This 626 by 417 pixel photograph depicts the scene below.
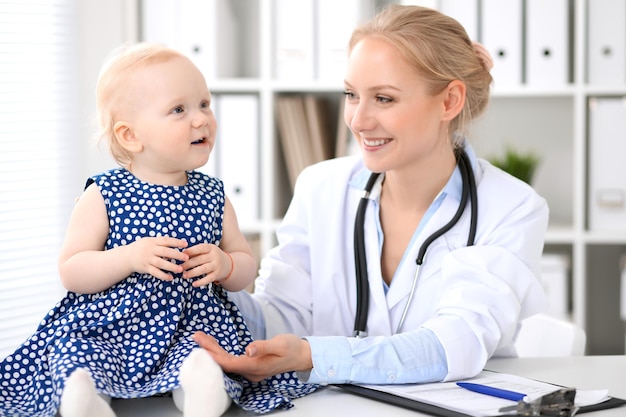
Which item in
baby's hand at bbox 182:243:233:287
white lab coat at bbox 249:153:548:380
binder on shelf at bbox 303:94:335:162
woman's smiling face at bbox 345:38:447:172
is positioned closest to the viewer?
baby's hand at bbox 182:243:233:287

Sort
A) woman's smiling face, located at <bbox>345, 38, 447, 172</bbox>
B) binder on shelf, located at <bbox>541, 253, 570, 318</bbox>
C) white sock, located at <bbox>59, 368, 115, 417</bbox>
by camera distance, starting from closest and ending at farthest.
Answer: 1. white sock, located at <bbox>59, 368, 115, 417</bbox>
2. woman's smiling face, located at <bbox>345, 38, 447, 172</bbox>
3. binder on shelf, located at <bbox>541, 253, 570, 318</bbox>

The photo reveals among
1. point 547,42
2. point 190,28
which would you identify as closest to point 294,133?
point 190,28

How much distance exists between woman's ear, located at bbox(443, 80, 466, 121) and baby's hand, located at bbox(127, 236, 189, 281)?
691 mm

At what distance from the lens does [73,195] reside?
265 centimetres

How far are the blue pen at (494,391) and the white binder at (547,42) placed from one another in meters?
1.63

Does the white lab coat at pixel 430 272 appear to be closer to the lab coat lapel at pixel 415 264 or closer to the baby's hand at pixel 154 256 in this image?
the lab coat lapel at pixel 415 264

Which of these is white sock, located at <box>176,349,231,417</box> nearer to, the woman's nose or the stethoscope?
the stethoscope

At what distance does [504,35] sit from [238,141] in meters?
0.92

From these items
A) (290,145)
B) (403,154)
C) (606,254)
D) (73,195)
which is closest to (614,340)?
(606,254)

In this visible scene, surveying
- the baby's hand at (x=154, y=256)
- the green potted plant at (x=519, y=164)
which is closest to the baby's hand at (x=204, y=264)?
the baby's hand at (x=154, y=256)

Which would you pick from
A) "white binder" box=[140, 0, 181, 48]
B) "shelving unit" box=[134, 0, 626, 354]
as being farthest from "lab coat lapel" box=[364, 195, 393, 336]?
"white binder" box=[140, 0, 181, 48]

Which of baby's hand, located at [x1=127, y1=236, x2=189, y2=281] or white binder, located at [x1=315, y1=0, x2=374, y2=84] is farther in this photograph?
white binder, located at [x1=315, y1=0, x2=374, y2=84]

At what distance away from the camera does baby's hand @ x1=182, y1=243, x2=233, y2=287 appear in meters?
1.33

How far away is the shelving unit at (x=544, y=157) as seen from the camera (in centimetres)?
279
